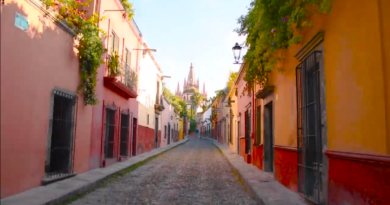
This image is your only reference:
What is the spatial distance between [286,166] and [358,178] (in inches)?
151

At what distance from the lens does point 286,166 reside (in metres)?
8.05

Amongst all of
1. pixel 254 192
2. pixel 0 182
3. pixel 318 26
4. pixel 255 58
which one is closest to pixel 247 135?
pixel 255 58

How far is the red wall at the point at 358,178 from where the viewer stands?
12.2ft

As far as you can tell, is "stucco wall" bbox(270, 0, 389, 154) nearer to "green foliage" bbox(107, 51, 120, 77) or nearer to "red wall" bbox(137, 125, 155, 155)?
"green foliage" bbox(107, 51, 120, 77)

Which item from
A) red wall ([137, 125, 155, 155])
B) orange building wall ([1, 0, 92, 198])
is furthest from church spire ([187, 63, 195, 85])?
orange building wall ([1, 0, 92, 198])

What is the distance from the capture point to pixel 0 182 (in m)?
5.79

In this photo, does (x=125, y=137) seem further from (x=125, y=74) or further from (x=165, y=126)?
(x=165, y=126)

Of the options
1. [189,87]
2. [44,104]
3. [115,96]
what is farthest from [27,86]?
[189,87]

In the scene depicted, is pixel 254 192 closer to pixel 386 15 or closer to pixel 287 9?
pixel 287 9

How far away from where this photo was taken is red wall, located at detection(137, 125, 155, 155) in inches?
744

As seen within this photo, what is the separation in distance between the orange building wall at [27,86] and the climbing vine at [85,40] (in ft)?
1.81

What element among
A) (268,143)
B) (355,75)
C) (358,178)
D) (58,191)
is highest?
(355,75)

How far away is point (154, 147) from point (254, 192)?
18329 mm

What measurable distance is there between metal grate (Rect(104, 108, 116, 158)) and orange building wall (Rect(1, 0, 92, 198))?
4523 millimetres
